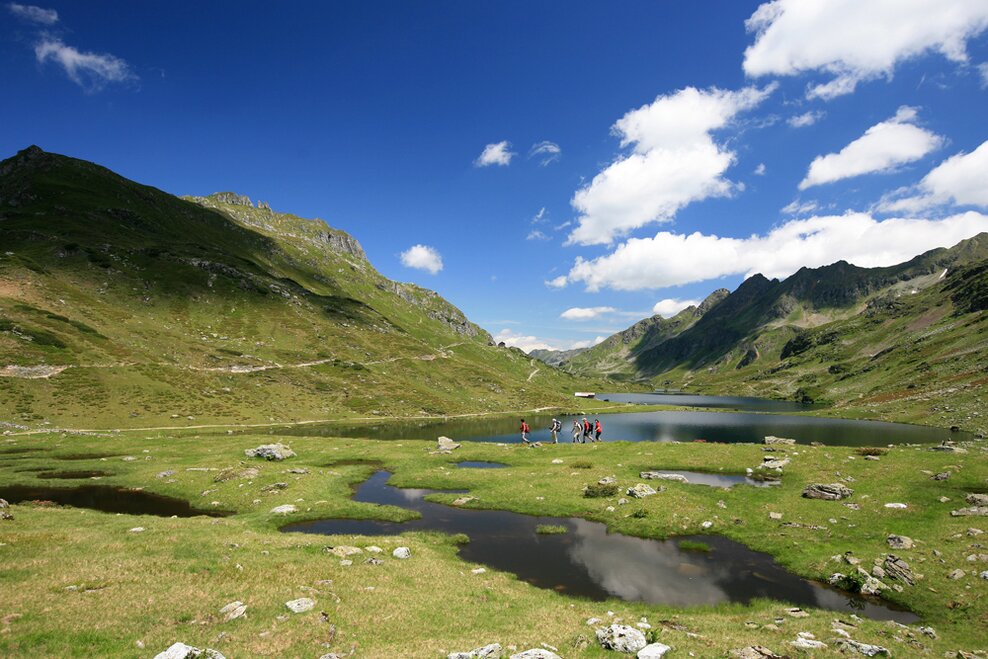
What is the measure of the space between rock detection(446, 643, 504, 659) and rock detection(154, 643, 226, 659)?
6660 millimetres

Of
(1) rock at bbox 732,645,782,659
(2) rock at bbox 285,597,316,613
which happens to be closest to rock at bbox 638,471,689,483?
(1) rock at bbox 732,645,782,659

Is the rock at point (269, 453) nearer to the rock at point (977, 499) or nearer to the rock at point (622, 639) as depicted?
the rock at point (622, 639)

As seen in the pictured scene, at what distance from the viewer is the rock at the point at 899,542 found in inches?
922

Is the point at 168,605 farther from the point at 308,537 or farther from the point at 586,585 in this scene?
the point at 586,585

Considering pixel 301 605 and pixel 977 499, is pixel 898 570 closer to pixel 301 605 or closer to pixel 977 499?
pixel 977 499

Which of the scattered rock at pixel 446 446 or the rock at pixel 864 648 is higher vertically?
the scattered rock at pixel 446 446

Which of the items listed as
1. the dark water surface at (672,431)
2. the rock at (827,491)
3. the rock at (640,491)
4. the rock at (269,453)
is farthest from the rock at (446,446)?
the rock at (827,491)

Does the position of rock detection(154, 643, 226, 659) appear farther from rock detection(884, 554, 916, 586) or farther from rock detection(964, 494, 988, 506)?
rock detection(964, 494, 988, 506)

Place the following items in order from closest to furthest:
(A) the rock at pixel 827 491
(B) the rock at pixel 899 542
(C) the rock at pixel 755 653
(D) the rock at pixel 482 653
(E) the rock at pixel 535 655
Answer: (E) the rock at pixel 535 655, (D) the rock at pixel 482 653, (C) the rock at pixel 755 653, (B) the rock at pixel 899 542, (A) the rock at pixel 827 491

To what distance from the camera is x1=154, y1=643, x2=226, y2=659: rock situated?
11781 millimetres

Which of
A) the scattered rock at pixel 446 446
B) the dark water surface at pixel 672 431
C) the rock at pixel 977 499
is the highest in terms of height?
the scattered rock at pixel 446 446

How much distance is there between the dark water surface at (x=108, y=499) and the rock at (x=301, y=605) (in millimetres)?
21666

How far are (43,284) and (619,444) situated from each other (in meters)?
158

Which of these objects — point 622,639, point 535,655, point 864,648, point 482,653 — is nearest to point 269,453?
point 482,653
